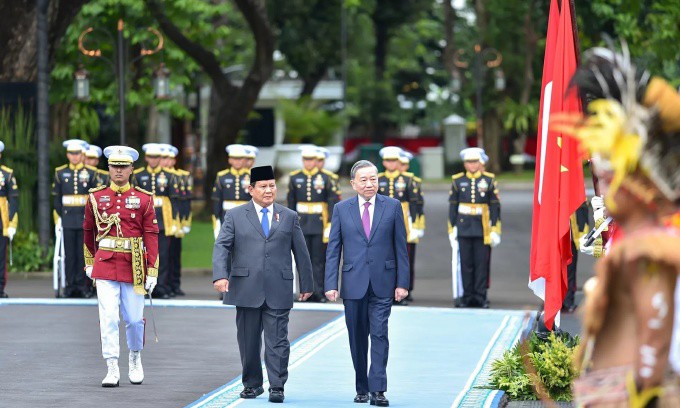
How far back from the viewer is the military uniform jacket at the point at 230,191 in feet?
68.5

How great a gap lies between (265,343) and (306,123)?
172 feet

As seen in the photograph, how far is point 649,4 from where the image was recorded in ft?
100

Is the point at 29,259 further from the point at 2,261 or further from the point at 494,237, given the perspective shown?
the point at 494,237

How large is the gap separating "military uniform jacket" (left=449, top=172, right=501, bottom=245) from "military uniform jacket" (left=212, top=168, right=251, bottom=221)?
9.26 ft

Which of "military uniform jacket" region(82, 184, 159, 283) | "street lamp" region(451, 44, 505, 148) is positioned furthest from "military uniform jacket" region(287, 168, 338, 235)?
"street lamp" region(451, 44, 505, 148)

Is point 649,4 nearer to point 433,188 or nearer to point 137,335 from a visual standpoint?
point 137,335

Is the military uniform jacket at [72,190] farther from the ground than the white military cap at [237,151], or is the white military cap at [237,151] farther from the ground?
the white military cap at [237,151]

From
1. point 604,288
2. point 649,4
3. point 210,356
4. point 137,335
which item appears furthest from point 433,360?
point 649,4

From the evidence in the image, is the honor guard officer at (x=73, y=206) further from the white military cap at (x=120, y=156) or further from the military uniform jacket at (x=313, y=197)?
the white military cap at (x=120, y=156)

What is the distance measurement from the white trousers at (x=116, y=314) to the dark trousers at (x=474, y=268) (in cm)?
783

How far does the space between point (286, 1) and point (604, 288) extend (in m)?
52.8

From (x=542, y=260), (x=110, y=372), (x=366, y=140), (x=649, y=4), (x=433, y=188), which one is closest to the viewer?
(x=542, y=260)

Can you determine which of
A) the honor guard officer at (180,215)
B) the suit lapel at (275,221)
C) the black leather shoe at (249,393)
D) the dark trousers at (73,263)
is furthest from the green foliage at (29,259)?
the black leather shoe at (249,393)

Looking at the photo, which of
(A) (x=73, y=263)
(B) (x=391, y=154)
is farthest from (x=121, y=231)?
(B) (x=391, y=154)
